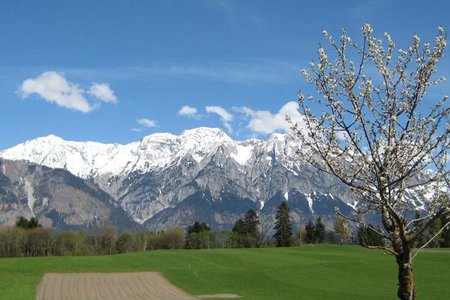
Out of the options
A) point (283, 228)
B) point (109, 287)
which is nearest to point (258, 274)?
point (109, 287)

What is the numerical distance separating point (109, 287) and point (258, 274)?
22244mm

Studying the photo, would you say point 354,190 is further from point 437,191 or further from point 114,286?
point 114,286

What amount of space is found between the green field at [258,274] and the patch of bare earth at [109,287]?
1793 mm

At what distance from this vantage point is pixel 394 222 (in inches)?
506

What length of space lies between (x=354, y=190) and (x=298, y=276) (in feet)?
218

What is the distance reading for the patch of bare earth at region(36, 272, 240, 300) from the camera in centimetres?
6066

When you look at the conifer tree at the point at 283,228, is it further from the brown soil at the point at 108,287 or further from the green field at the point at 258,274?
the brown soil at the point at 108,287

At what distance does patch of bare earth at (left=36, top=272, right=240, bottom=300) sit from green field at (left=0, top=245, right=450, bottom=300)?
1.79m

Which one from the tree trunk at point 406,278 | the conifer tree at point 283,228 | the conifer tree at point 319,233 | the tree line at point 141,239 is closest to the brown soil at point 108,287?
the tree trunk at point 406,278

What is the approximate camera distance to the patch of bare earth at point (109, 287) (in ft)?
199

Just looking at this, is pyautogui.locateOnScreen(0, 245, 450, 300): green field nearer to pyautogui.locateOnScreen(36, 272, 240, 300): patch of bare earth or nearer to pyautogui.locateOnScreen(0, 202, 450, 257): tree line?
pyautogui.locateOnScreen(36, 272, 240, 300): patch of bare earth

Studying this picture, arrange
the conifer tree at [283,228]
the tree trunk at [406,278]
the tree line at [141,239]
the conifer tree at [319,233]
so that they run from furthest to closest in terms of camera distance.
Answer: the conifer tree at [319,233] → the conifer tree at [283,228] → the tree line at [141,239] → the tree trunk at [406,278]

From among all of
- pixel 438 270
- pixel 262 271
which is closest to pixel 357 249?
pixel 438 270

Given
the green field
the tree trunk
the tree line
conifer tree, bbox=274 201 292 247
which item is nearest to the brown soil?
the green field
